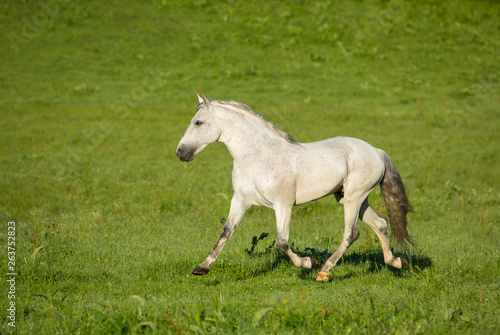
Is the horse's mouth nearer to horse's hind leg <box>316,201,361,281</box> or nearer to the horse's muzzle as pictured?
the horse's muzzle

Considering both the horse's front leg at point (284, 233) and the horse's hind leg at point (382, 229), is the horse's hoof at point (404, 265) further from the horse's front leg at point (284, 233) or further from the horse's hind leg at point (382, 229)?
the horse's front leg at point (284, 233)

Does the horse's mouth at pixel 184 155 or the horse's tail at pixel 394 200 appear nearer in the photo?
the horse's mouth at pixel 184 155

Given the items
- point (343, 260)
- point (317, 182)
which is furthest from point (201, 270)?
point (343, 260)

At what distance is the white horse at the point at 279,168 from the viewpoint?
6070 mm

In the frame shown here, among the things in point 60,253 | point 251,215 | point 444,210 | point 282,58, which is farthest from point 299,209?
point 282,58

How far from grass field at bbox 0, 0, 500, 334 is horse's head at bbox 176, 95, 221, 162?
1726 mm

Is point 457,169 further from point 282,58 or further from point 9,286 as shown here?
point 282,58

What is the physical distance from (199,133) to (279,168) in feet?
3.55

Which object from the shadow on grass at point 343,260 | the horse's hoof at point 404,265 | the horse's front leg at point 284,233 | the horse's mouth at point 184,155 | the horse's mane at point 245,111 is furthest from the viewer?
the shadow on grass at point 343,260

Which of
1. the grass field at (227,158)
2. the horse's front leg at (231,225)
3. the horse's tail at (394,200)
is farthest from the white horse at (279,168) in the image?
the grass field at (227,158)

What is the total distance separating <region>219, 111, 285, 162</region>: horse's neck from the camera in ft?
20.2

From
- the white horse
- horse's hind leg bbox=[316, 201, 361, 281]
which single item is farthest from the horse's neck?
horse's hind leg bbox=[316, 201, 361, 281]

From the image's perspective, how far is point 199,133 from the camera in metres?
6.03

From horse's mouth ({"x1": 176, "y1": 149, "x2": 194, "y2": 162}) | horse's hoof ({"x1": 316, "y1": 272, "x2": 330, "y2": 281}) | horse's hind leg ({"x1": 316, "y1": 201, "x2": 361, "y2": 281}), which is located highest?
horse's mouth ({"x1": 176, "y1": 149, "x2": 194, "y2": 162})
